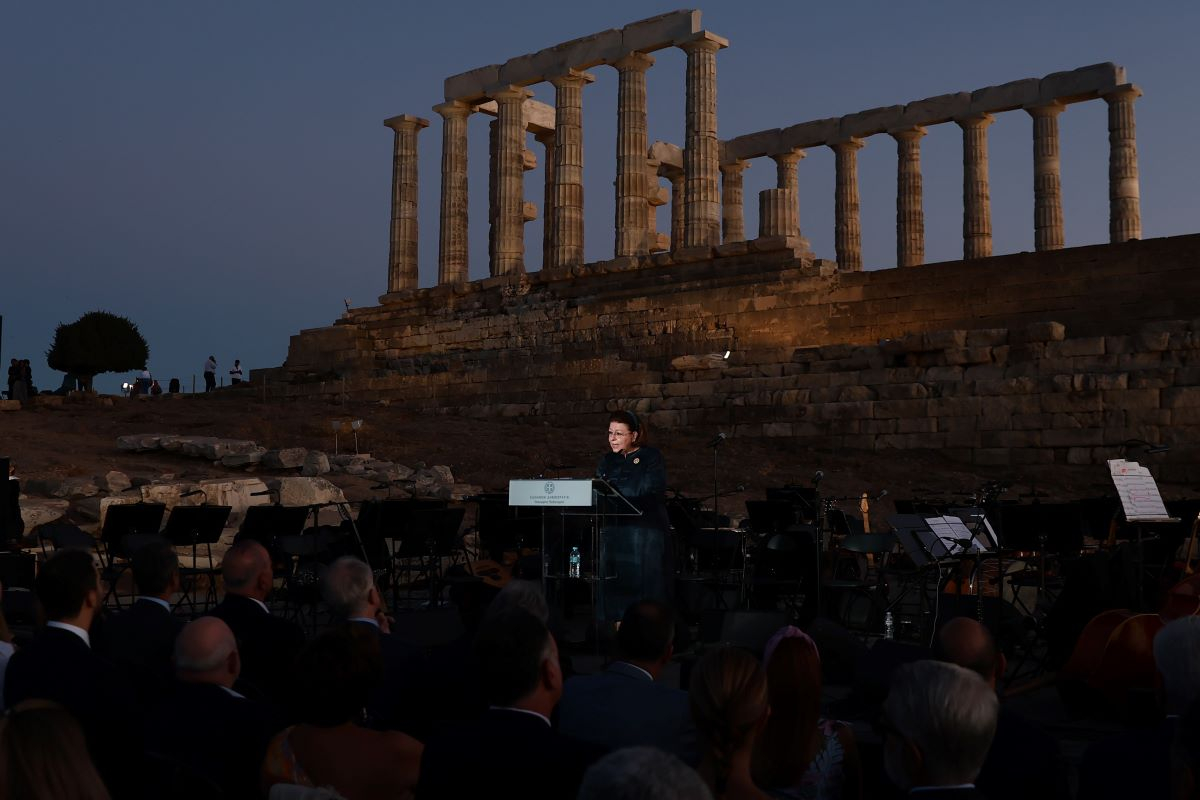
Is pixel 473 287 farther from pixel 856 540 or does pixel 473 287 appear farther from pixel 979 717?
pixel 979 717

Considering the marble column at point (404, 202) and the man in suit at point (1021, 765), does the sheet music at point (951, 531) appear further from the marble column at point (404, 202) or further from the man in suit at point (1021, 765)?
the marble column at point (404, 202)

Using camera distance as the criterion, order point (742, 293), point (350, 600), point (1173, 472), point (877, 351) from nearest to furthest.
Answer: point (350, 600) < point (1173, 472) < point (877, 351) < point (742, 293)

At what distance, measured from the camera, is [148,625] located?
5809 millimetres

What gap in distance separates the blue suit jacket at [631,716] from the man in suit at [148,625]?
82.0 inches

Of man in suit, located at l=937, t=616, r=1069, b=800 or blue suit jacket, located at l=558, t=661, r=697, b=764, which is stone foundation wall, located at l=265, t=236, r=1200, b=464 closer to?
man in suit, located at l=937, t=616, r=1069, b=800

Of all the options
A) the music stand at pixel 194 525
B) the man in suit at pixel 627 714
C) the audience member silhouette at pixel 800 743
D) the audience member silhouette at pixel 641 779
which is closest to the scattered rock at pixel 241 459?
the music stand at pixel 194 525

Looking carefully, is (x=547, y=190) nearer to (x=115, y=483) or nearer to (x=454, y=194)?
(x=454, y=194)

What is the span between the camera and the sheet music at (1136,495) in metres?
9.75

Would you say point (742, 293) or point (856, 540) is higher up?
point (742, 293)

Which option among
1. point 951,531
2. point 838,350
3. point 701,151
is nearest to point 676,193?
point 701,151

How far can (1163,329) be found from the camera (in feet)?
72.3

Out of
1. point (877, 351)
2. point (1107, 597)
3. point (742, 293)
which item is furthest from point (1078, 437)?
point (1107, 597)

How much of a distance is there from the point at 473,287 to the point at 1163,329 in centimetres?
2092

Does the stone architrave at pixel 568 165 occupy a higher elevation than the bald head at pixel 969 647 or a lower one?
higher
